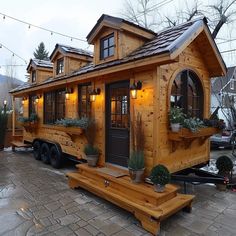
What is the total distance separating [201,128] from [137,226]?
94.4 inches

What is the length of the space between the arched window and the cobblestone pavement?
6.19ft

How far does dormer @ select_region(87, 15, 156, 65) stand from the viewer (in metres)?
5.25

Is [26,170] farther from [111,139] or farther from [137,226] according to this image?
[137,226]

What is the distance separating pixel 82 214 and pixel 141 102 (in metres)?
2.41

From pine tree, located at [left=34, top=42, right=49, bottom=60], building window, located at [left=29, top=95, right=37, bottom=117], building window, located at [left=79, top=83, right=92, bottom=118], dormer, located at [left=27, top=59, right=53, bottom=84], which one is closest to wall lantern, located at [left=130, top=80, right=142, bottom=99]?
building window, located at [left=79, top=83, right=92, bottom=118]

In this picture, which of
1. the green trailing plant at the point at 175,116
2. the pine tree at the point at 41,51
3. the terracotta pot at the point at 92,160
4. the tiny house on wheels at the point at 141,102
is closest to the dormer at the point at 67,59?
the tiny house on wheels at the point at 141,102

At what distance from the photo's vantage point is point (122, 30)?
5246 mm

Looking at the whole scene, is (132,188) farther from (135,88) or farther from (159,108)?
(135,88)

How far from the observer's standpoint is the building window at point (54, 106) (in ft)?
25.5

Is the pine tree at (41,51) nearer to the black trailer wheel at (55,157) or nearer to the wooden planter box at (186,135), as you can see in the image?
the black trailer wheel at (55,157)

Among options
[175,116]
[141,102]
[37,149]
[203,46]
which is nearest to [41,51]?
[37,149]

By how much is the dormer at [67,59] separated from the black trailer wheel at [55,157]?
2.62 m

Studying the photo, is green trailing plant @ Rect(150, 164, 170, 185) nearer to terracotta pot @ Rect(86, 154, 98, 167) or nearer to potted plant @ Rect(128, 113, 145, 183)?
potted plant @ Rect(128, 113, 145, 183)

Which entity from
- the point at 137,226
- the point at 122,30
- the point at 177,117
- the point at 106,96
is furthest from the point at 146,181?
the point at 122,30
